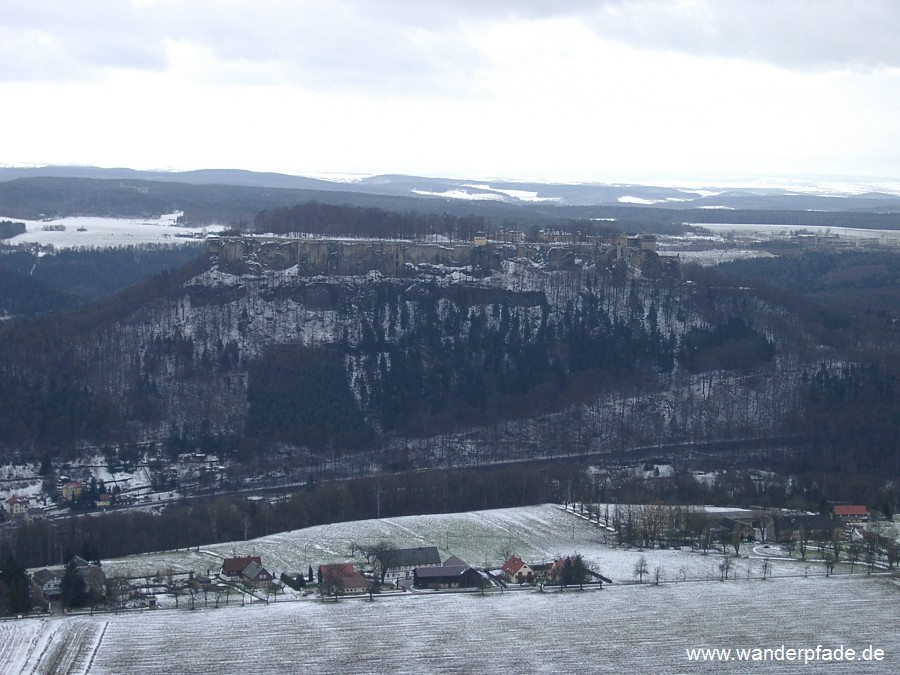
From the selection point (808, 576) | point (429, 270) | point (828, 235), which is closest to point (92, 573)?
point (808, 576)

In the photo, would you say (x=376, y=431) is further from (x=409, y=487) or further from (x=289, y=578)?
(x=289, y=578)

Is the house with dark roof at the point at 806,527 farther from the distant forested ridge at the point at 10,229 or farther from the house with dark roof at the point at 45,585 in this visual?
the distant forested ridge at the point at 10,229

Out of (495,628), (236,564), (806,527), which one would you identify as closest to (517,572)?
(495,628)

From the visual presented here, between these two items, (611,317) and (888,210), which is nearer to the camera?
(611,317)

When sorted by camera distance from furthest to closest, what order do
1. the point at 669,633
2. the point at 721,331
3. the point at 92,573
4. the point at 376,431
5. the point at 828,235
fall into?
A: the point at 828,235
the point at 721,331
the point at 376,431
the point at 92,573
the point at 669,633

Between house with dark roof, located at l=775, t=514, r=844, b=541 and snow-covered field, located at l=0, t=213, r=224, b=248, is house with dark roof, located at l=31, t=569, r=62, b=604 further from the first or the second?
snow-covered field, located at l=0, t=213, r=224, b=248
